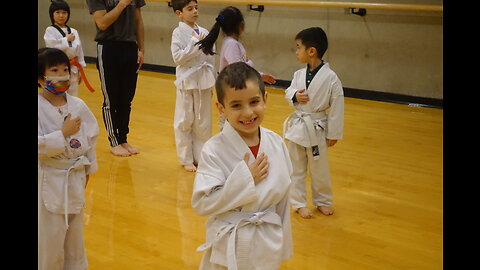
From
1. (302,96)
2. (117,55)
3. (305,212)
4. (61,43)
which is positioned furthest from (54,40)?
(305,212)

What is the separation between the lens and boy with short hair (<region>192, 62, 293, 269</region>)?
1968 millimetres

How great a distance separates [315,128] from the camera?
362cm

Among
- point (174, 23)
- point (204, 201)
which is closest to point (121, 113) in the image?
point (204, 201)

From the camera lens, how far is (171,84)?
878cm

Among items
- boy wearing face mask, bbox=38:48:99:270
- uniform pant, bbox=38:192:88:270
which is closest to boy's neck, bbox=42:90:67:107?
boy wearing face mask, bbox=38:48:99:270

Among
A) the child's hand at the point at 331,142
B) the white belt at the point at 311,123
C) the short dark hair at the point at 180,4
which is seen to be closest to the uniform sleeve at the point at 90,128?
the white belt at the point at 311,123

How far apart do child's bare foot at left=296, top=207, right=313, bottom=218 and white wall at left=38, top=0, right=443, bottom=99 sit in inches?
152

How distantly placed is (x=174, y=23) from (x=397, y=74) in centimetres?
402

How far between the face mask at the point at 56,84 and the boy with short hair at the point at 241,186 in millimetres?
718

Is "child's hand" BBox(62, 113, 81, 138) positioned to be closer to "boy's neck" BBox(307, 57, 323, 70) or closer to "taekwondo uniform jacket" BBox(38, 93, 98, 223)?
Answer: "taekwondo uniform jacket" BBox(38, 93, 98, 223)

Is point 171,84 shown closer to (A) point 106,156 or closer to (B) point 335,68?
(B) point 335,68

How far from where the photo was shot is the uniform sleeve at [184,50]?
452cm

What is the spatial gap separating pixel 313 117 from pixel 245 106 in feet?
5.54
